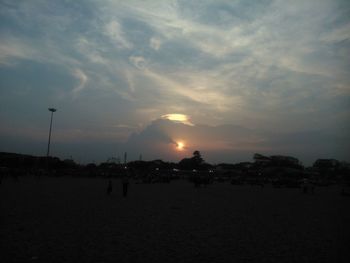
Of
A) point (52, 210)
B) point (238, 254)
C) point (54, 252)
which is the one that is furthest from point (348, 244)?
point (52, 210)

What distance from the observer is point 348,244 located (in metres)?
10.3

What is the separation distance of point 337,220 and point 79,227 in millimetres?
11594

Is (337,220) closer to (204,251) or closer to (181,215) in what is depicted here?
(181,215)

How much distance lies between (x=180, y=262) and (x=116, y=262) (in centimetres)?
135

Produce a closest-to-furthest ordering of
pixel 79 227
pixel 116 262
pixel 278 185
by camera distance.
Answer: pixel 116 262, pixel 79 227, pixel 278 185

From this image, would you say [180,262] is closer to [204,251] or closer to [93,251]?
[204,251]

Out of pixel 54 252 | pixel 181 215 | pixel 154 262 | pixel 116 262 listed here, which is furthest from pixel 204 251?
pixel 181 215

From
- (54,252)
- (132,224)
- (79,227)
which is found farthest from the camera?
(132,224)

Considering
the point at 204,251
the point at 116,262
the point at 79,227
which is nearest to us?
the point at 116,262

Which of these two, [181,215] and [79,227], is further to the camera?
[181,215]

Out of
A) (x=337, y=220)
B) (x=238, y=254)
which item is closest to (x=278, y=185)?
(x=337, y=220)

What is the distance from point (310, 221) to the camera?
50.3 ft

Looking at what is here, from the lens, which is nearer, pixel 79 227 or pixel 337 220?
pixel 79 227

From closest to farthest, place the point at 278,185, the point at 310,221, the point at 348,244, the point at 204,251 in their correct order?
the point at 204,251 → the point at 348,244 → the point at 310,221 → the point at 278,185
